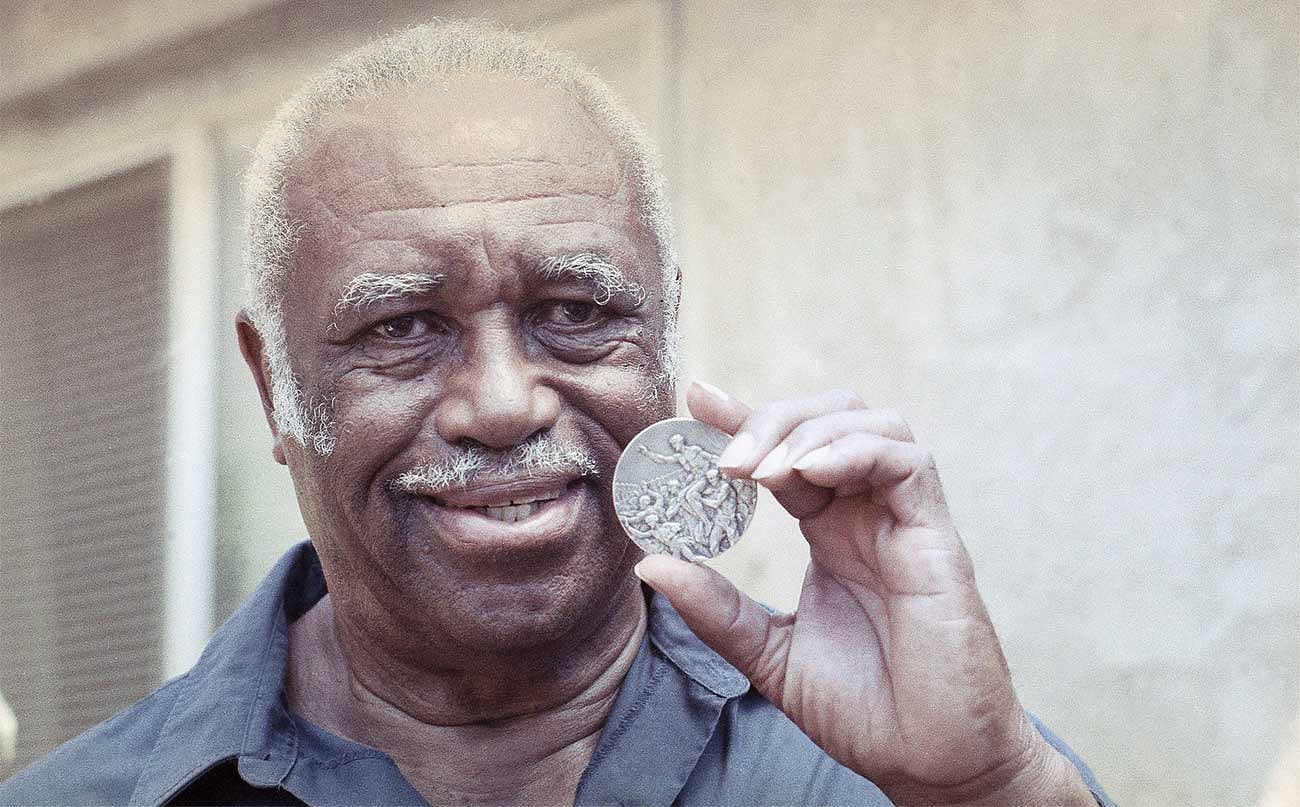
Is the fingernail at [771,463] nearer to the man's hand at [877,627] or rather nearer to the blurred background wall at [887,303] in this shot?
the man's hand at [877,627]

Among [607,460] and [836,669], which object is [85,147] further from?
[836,669]

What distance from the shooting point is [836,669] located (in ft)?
7.27

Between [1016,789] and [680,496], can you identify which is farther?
[680,496]

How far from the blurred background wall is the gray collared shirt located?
83 centimetres

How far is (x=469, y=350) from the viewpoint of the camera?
8.09 feet

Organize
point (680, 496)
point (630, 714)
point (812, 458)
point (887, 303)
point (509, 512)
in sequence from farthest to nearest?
point (887, 303), point (630, 714), point (509, 512), point (680, 496), point (812, 458)

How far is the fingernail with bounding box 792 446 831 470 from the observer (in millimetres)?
2074

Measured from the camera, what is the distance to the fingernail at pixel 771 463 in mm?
2078

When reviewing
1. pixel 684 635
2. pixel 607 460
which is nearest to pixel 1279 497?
pixel 684 635

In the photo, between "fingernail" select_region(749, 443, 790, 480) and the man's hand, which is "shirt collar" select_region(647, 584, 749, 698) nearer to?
the man's hand

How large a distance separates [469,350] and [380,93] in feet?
1.80

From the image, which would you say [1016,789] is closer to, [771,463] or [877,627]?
[877,627]

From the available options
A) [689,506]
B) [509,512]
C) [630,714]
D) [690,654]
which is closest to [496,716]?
[630,714]

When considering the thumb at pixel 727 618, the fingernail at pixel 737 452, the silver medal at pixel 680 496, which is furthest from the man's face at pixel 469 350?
the fingernail at pixel 737 452
